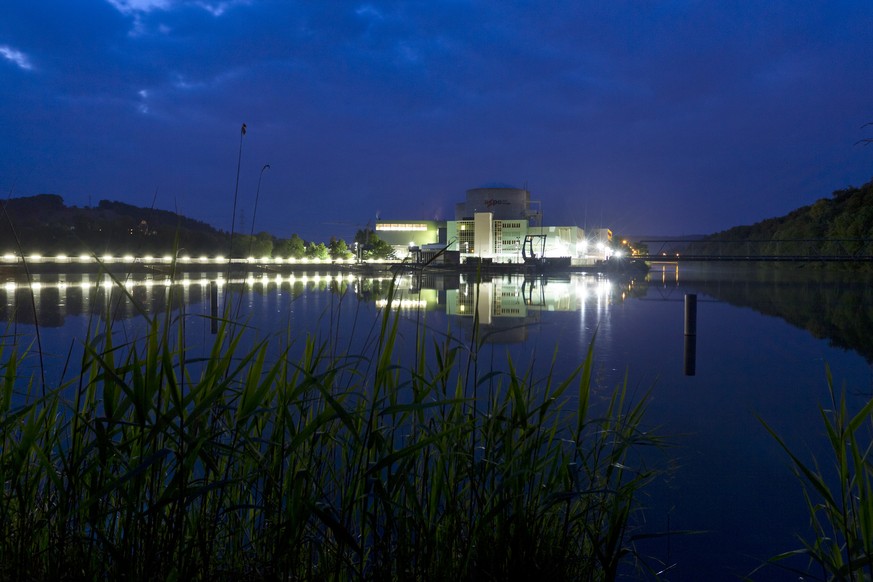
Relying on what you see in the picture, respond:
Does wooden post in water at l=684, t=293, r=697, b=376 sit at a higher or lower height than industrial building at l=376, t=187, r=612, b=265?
lower

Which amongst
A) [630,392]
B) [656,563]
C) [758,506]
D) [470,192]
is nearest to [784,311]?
[630,392]

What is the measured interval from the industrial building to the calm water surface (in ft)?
127

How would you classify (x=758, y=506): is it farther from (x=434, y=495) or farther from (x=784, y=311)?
(x=784, y=311)

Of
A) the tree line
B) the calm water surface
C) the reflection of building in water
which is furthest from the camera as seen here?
the tree line

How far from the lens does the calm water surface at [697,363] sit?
2877mm

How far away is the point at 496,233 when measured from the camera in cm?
5609

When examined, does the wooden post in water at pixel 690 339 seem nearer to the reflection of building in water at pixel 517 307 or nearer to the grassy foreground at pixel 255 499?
the reflection of building in water at pixel 517 307

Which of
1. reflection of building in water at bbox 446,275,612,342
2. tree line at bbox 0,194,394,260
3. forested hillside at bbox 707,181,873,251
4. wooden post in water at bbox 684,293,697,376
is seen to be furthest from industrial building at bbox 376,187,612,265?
wooden post in water at bbox 684,293,697,376

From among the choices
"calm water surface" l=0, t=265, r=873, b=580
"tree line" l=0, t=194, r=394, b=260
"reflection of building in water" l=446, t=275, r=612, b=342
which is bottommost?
"calm water surface" l=0, t=265, r=873, b=580

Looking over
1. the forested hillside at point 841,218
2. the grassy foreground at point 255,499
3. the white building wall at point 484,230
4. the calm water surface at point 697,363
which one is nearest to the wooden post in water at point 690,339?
the calm water surface at point 697,363

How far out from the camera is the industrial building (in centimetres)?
5509

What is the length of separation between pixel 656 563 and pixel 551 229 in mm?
54890

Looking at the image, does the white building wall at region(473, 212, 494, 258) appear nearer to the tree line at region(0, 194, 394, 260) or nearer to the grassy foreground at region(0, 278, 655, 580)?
the tree line at region(0, 194, 394, 260)

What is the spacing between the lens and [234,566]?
6.36 ft
